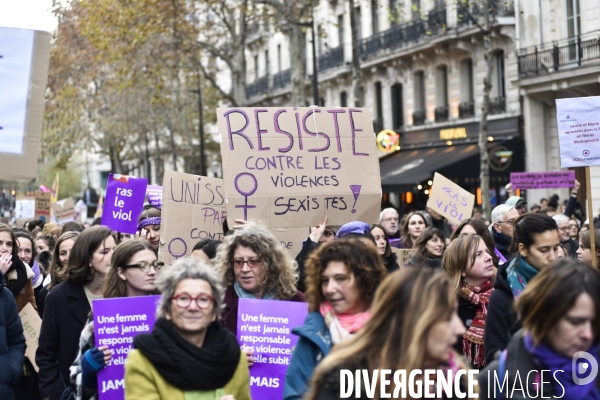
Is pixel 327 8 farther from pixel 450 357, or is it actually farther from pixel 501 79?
pixel 450 357

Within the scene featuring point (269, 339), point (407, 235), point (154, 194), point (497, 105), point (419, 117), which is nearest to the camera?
point (269, 339)

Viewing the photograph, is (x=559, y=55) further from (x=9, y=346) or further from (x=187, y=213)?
(x=9, y=346)

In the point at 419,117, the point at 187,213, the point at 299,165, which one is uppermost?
the point at 419,117

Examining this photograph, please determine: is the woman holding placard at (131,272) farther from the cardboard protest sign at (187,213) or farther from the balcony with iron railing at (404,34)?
the balcony with iron railing at (404,34)

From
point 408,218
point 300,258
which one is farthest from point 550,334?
point 408,218

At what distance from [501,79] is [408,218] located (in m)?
18.0

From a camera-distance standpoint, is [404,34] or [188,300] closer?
[188,300]

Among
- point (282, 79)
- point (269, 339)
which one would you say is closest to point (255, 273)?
point (269, 339)

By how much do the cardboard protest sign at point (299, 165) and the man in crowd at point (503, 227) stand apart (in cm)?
148

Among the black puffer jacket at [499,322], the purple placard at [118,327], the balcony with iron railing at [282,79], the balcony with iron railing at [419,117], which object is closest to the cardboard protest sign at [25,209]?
the balcony with iron railing at [419,117]

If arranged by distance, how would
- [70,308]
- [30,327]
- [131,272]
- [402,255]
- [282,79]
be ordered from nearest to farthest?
[131,272] → [70,308] → [30,327] → [402,255] → [282,79]

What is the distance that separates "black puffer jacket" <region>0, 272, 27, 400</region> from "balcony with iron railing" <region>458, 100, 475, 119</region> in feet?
79.3

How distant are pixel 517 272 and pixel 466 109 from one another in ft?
79.9

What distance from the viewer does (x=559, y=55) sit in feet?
80.6
